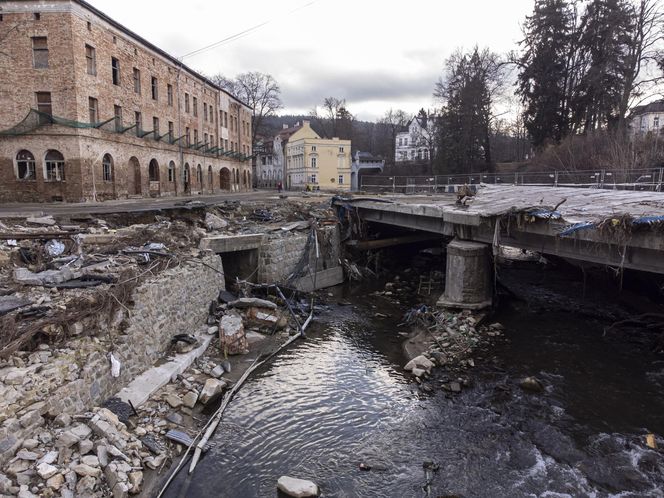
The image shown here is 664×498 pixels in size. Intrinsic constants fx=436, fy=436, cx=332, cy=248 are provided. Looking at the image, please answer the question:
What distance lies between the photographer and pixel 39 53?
24156 millimetres

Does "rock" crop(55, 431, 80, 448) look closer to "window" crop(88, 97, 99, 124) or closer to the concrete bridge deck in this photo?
the concrete bridge deck

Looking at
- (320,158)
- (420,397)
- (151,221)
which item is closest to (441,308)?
(420,397)

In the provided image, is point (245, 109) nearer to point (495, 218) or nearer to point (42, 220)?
point (42, 220)

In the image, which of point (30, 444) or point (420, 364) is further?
point (420, 364)

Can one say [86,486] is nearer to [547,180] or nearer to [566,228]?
[566,228]

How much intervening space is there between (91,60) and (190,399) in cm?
2511

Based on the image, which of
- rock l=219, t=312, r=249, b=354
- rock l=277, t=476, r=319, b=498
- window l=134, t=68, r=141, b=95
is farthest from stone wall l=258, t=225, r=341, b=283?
window l=134, t=68, r=141, b=95

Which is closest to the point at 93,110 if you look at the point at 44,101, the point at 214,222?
the point at 44,101

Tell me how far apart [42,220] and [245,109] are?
150ft

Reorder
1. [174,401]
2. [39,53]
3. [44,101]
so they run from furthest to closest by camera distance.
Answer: [44,101] → [39,53] → [174,401]

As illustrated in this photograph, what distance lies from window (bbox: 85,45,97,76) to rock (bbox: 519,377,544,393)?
27.9m

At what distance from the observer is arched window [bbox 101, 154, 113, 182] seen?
26866 mm

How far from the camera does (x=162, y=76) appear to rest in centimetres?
3466

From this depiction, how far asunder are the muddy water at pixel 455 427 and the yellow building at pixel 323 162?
54783 millimetres
